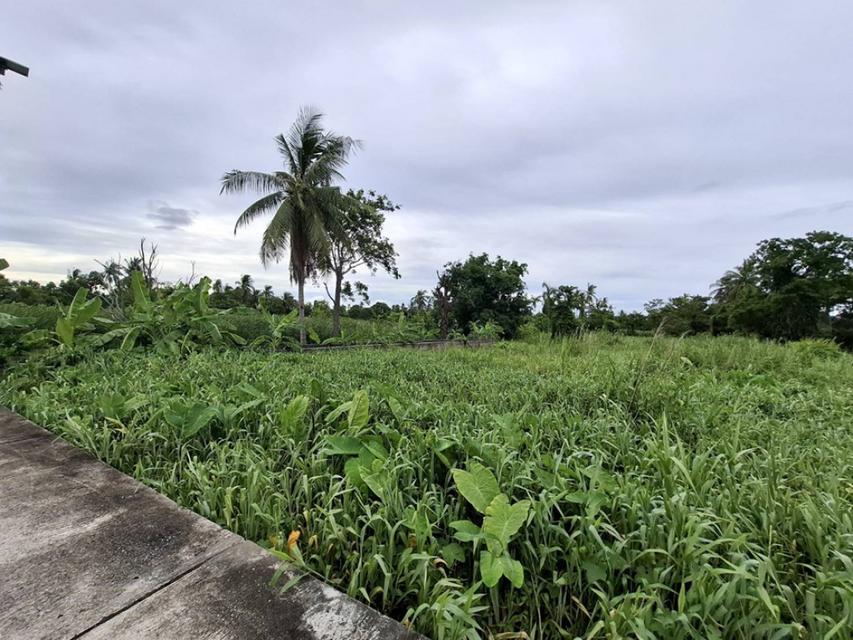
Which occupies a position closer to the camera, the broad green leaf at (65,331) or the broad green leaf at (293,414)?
the broad green leaf at (293,414)

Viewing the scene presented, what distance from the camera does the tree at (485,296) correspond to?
16.7 m

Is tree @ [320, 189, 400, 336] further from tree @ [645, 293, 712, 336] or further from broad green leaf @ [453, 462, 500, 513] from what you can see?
tree @ [645, 293, 712, 336]

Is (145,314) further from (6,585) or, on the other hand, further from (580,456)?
(580,456)

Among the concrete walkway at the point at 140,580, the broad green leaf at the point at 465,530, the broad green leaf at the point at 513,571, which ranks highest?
the broad green leaf at the point at 465,530

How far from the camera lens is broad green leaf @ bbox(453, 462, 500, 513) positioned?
126cm

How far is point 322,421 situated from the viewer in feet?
7.27

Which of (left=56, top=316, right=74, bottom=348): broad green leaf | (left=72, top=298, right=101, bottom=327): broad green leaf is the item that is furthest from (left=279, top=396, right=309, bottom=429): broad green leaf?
(left=72, top=298, right=101, bottom=327): broad green leaf

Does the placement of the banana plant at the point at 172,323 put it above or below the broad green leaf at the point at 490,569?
above

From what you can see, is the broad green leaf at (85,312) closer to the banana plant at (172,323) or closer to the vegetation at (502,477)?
the vegetation at (502,477)

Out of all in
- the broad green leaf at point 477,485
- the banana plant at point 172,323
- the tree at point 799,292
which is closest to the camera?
the broad green leaf at point 477,485

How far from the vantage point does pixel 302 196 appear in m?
12.2

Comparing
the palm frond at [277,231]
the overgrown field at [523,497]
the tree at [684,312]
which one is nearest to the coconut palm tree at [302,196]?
the palm frond at [277,231]

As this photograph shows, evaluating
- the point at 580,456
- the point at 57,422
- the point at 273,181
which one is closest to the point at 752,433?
the point at 580,456

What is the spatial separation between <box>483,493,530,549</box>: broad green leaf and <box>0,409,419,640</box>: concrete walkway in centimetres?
38
